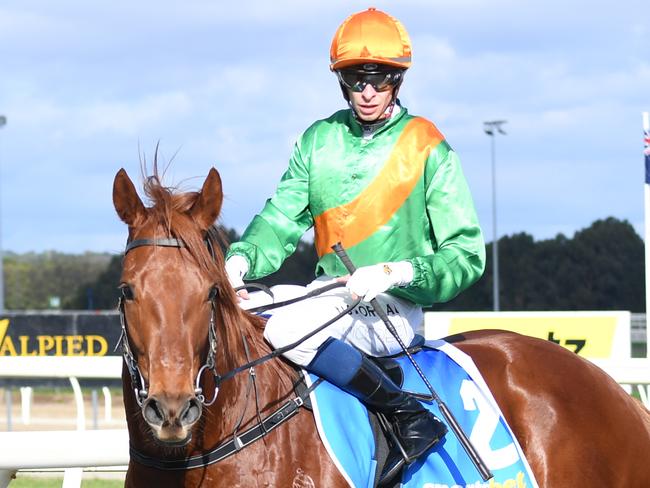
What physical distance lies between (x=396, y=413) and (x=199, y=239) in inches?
38.6

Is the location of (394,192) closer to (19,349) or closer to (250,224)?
(250,224)

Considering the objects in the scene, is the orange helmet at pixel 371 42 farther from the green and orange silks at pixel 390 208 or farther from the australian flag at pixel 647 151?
the australian flag at pixel 647 151

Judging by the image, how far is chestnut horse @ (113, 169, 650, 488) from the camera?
3.27m

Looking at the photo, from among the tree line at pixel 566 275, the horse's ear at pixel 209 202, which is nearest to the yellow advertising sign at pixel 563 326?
the horse's ear at pixel 209 202

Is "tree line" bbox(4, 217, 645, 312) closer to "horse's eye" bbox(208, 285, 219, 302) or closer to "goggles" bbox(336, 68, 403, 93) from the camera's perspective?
"goggles" bbox(336, 68, 403, 93)

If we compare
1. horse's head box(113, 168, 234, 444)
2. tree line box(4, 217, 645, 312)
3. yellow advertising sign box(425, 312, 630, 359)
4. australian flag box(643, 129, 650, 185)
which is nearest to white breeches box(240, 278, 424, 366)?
horse's head box(113, 168, 234, 444)

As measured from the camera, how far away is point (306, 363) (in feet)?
12.7

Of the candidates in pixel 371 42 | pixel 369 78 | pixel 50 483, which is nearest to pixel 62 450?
pixel 369 78

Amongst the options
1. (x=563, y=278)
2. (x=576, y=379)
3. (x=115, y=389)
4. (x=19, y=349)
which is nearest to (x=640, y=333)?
(x=563, y=278)

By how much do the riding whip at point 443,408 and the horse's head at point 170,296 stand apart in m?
0.48

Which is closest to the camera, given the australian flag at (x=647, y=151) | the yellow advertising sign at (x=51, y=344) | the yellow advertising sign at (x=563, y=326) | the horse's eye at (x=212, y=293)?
the horse's eye at (x=212, y=293)

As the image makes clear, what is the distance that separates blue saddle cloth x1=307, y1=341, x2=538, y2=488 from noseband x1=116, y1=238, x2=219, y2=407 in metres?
0.47

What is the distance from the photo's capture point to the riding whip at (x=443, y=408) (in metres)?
3.92

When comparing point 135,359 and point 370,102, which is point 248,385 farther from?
point 370,102
